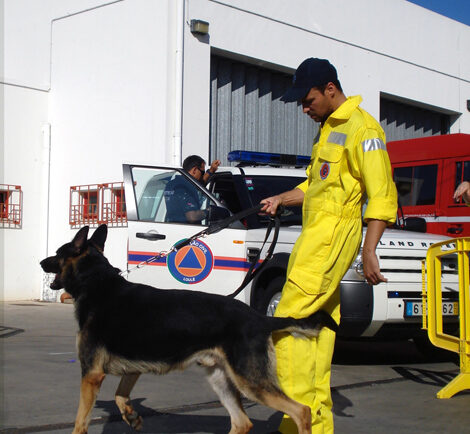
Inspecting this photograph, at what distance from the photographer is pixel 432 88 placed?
19312 millimetres

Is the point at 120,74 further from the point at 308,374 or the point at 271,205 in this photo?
the point at 308,374

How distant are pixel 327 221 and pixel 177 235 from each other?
378 cm

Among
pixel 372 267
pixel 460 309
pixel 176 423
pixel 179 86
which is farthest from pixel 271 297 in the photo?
pixel 179 86

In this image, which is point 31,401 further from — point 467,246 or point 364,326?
point 467,246

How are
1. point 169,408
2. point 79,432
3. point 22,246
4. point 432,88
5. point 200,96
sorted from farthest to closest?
point 432,88 → point 22,246 → point 200,96 → point 169,408 → point 79,432

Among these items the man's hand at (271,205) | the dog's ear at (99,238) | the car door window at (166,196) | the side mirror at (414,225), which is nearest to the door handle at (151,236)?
the car door window at (166,196)

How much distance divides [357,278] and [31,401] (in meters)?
3.02

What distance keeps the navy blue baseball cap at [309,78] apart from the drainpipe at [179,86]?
9.33m

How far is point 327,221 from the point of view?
398 centimetres

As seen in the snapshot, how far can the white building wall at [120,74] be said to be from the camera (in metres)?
13.8

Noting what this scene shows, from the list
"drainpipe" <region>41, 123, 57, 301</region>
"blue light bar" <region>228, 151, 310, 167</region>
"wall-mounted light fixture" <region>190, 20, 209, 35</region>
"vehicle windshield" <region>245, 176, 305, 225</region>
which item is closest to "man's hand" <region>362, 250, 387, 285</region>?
"vehicle windshield" <region>245, 176, 305, 225</region>

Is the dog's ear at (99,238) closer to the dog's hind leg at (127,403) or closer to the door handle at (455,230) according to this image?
the dog's hind leg at (127,403)

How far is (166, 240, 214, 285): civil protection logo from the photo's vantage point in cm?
752

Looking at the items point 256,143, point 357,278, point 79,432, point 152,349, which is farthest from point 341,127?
point 256,143
